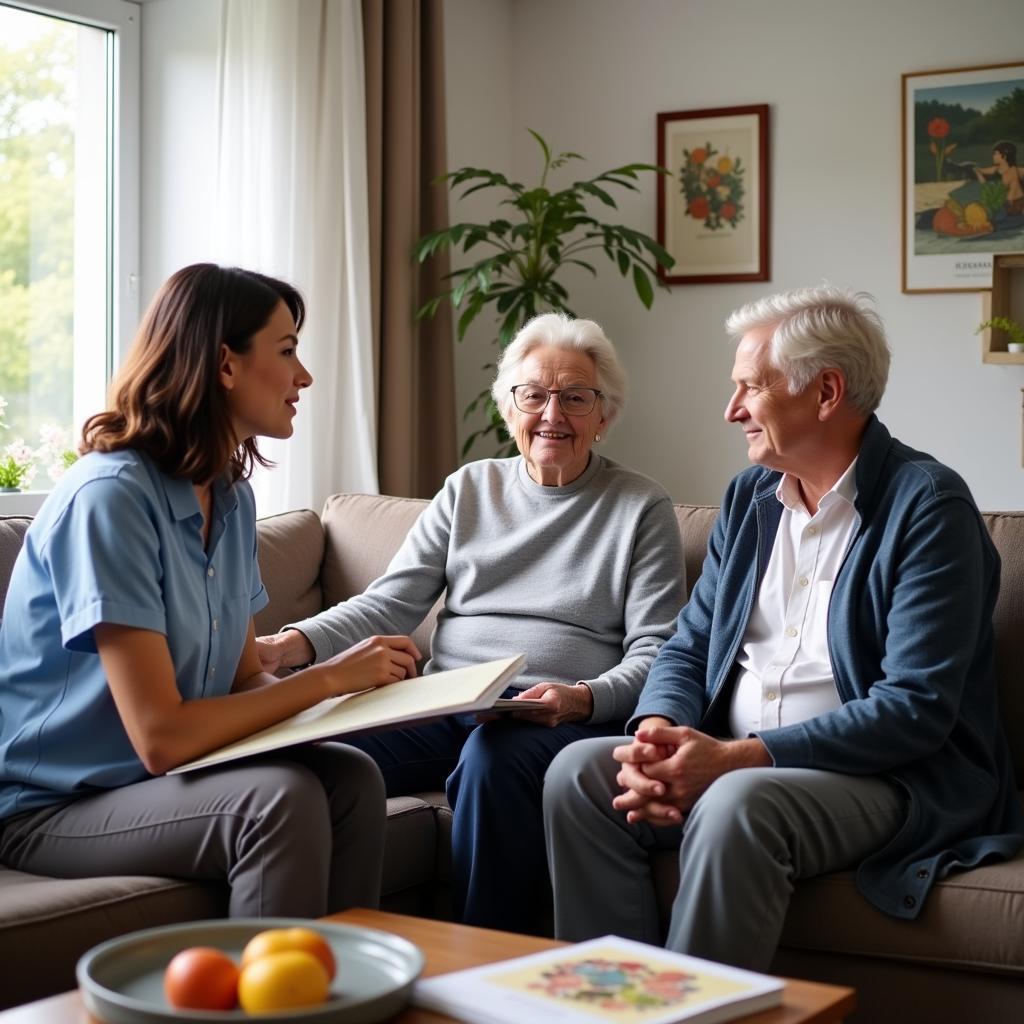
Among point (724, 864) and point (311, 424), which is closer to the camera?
point (724, 864)

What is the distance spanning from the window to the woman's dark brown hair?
56.1 inches

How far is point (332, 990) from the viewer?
1212mm

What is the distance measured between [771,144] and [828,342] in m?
2.34

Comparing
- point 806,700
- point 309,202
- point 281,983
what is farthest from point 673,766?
point 309,202

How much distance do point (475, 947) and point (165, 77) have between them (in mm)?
2783

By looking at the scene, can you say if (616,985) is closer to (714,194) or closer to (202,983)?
(202,983)

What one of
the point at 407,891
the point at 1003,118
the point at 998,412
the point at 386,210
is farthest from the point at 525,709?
the point at 1003,118

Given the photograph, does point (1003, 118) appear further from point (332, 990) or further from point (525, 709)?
point (332, 990)

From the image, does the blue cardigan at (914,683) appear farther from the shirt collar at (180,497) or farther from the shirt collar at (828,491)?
the shirt collar at (180,497)

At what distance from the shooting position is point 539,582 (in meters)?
2.50

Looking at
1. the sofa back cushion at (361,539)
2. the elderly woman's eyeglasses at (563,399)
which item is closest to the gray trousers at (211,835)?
the elderly woman's eyeglasses at (563,399)

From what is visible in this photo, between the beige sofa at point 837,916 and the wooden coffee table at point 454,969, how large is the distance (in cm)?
26

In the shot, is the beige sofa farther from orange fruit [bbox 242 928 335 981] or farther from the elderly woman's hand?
orange fruit [bbox 242 928 335 981]

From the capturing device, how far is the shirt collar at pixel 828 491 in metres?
2.06
